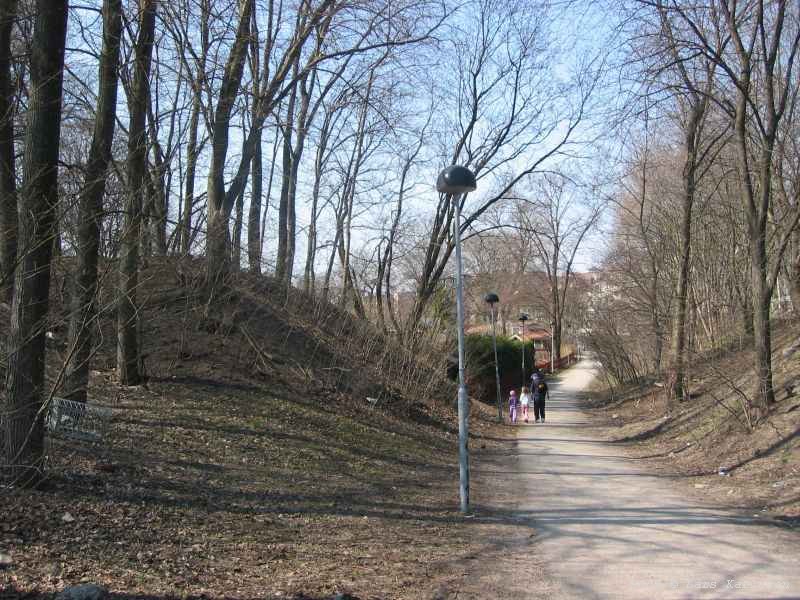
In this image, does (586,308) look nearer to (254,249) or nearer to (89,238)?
(254,249)

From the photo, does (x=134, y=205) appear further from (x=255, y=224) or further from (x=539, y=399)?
(x=539, y=399)

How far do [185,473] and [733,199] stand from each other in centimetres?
2413

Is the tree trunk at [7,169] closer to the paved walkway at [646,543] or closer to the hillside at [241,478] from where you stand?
the hillside at [241,478]

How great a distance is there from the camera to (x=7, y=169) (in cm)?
750

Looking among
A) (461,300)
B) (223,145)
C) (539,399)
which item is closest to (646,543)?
(461,300)

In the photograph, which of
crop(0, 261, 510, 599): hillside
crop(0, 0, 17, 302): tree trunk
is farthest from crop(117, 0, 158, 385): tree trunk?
crop(0, 0, 17, 302): tree trunk

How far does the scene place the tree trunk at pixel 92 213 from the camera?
7059 millimetres

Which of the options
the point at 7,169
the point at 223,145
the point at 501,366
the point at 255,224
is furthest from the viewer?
the point at 501,366

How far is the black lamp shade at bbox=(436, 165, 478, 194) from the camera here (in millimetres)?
8922

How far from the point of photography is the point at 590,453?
52.9 ft

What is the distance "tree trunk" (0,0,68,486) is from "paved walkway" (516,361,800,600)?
467 centimetres

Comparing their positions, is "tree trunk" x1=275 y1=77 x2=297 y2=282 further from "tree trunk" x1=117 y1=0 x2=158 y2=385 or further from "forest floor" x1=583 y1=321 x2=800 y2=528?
"forest floor" x1=583 y1=321 x2=800 y2=528

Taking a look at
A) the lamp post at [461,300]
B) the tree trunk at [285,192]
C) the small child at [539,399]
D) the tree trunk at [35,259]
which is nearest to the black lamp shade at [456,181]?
the lamp post at [461,300]

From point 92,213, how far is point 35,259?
834 millimetres
